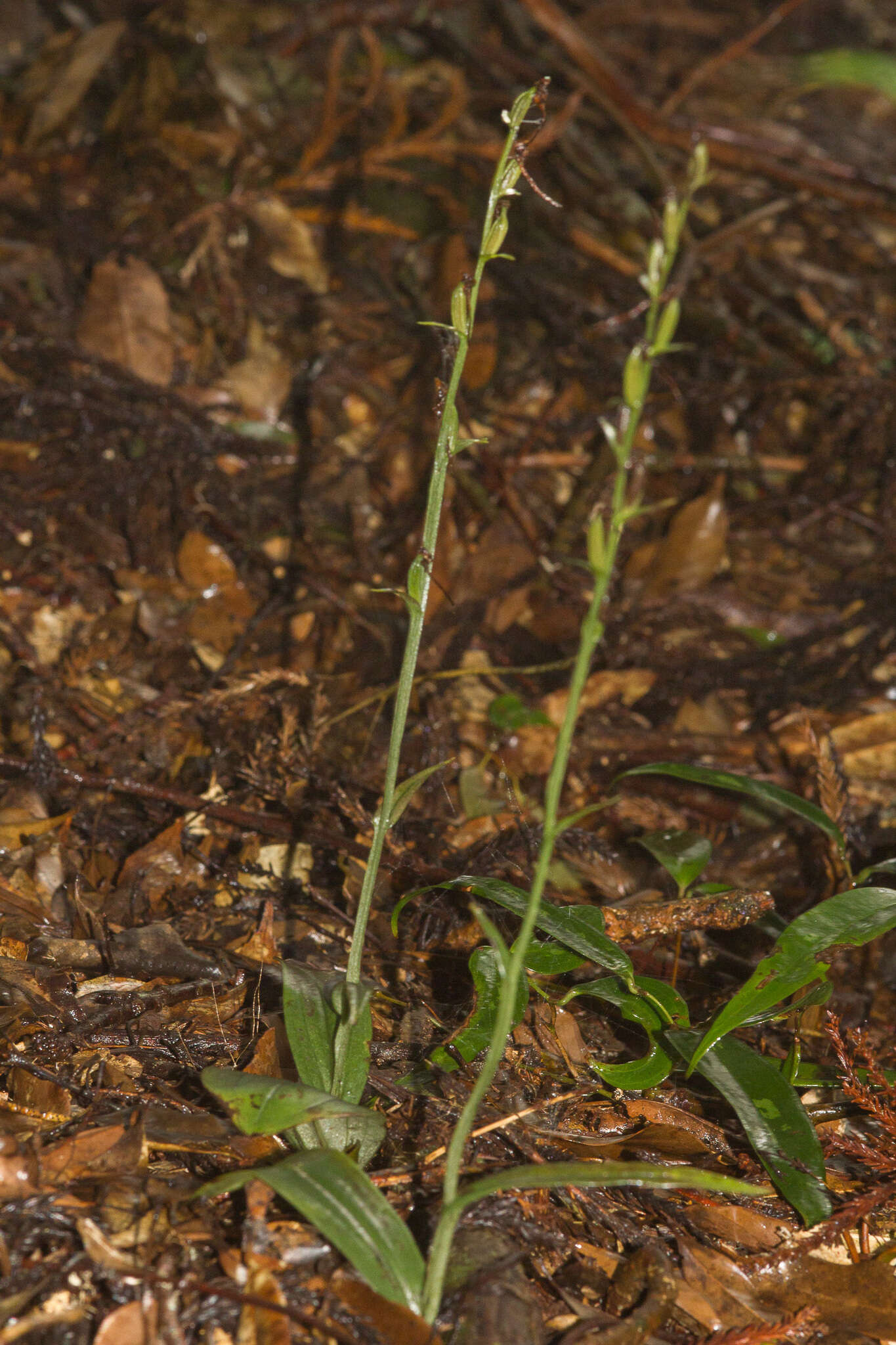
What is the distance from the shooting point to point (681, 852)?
227 centimetres

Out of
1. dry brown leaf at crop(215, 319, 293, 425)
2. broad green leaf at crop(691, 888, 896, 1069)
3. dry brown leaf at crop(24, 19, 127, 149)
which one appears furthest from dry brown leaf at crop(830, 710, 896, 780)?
dry brown leaf at crop(24, 19, 127, 149)

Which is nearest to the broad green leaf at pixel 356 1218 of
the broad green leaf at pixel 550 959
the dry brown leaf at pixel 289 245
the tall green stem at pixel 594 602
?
the tall green stem at pixel 594 602

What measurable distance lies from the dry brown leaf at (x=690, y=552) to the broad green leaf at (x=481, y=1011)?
6.33 ft

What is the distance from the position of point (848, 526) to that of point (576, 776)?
1.73m

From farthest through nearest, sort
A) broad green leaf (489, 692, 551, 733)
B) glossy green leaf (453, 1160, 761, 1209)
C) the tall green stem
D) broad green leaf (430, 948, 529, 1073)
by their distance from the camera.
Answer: broad green leaf (489, 692, 551, 733) < broad green leaf (430, 948, 529, 1073) < glossy green leaf (453, 1160, 761, 1209) < the tall green stem

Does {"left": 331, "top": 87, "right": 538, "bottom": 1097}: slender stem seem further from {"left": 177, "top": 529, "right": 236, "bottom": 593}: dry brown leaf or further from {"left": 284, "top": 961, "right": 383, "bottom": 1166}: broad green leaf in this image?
{"left": 177, "top": 529, "right": 236, "bottom": 593}: dry brown leaf

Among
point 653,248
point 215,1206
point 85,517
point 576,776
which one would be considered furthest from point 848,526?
point 215,1206

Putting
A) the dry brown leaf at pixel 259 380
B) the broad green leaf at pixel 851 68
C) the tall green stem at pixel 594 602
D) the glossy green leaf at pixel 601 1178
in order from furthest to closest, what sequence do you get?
the broad green leaf at pixel 851 68, the dry brown leaf at pixel 259 380, the glossy green leaf at pixel 601 1178, the tall green stem at pixel 594 602

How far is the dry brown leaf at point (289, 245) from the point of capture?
4.08 m

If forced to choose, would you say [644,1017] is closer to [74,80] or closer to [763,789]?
[763,789]

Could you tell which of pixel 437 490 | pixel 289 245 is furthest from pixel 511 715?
pixel 289 245

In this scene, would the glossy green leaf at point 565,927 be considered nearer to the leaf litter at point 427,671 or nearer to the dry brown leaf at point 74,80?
the leaf litter at point 427,671

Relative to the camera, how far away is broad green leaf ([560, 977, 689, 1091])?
1.77 m

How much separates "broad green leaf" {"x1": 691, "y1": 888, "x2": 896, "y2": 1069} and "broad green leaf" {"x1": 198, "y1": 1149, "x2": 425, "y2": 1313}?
643mm
